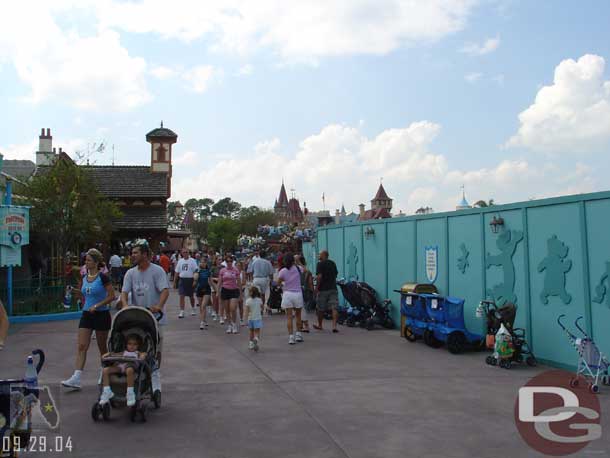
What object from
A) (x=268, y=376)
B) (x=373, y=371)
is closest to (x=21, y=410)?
(x=268, y=376)

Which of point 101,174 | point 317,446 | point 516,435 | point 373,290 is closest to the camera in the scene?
point 317,446

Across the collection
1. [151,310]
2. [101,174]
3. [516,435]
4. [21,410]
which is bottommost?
[516,435]

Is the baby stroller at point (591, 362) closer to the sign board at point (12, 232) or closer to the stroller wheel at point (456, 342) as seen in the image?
the stroller wheel at point (456, 342)

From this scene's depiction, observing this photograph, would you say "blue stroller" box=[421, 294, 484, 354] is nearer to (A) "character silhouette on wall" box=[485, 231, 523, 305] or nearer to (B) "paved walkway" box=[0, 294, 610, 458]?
(B) "paved walkway" box=[0, 294, 610, 458]

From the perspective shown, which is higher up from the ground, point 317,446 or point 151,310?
point 151,310

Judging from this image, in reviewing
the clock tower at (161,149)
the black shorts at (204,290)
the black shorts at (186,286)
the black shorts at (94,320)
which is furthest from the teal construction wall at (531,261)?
the clock tower at (161,149)

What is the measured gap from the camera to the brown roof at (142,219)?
32500 millimetres

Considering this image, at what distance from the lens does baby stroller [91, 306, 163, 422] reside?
20.0 feet

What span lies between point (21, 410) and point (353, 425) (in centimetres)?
310

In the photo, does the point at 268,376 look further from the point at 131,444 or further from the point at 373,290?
the point at 373,290

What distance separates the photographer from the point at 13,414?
15.4ft

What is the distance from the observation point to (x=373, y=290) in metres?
14.4

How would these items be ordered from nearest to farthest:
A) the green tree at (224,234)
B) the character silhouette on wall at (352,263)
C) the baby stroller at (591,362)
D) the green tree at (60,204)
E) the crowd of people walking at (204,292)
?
1. the crowd of people walking at (204,292)
2. the baby stroller at (591,362)
3. the character silhouette on wall at (352,263)
4. the green tree at (60,204)
5. the green tree at (224,234)
